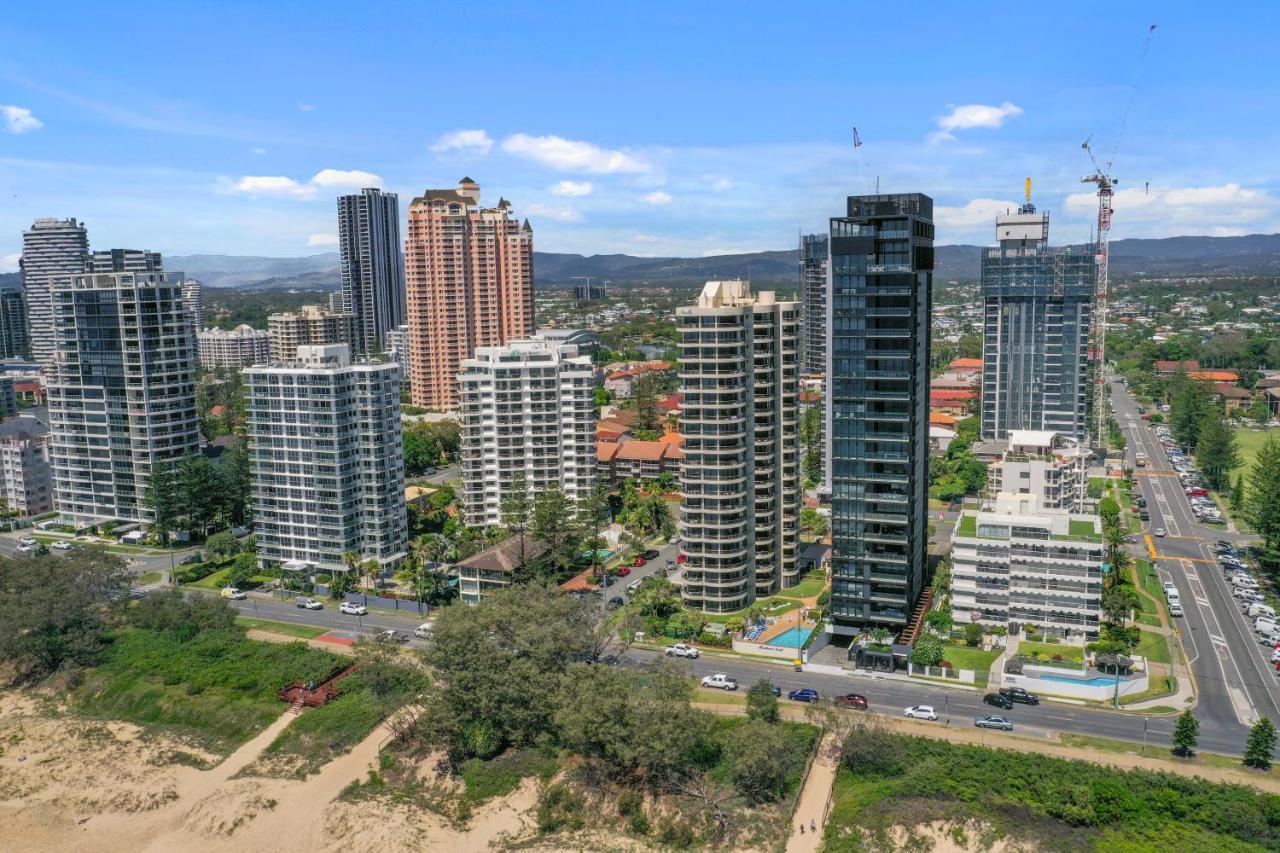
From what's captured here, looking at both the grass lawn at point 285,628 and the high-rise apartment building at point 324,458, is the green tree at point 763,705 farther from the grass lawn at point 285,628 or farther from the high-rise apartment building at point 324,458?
the high-rise apartment building at point 324,458

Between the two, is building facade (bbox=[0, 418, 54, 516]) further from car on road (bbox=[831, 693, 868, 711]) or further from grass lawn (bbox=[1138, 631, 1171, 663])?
grass lawn (bbox=[1138, 631, 1171, 663])

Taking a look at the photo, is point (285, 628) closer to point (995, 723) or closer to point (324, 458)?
point (324, 458)

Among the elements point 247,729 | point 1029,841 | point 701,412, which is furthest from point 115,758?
point 1029,841

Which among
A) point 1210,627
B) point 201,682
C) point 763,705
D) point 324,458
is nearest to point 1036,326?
point 1210,627

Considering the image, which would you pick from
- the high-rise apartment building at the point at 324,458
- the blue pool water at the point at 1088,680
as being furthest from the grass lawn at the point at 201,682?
the blue pool water at the point at 1088,680

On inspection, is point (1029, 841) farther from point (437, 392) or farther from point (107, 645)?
point (437, 392)
